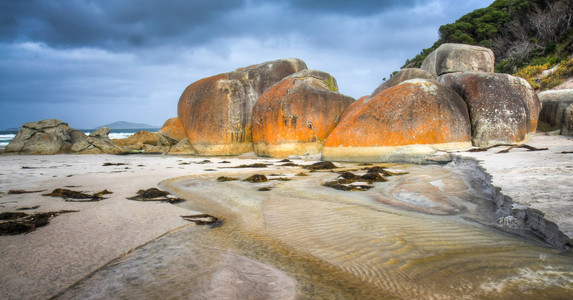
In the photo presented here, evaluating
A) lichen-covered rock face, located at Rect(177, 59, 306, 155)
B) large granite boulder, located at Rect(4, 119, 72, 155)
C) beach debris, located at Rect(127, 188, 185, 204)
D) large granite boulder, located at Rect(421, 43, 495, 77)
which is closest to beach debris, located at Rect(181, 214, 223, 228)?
beach debris, located at Rect(127, 188, 185, 204)

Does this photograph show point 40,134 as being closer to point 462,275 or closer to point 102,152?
point 102,152

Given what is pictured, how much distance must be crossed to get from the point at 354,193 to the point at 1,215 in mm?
3761

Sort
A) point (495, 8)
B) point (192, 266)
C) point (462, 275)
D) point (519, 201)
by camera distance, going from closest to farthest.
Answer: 1. point (462, 275)
2. point (192, 266)
3. point (519, 201)
4. point (495, 8)

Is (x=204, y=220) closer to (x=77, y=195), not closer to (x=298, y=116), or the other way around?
(x=77, y=195)

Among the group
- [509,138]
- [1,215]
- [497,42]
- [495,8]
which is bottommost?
Result: [1,215]

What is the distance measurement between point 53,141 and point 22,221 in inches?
523

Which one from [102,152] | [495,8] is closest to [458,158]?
[102,152]

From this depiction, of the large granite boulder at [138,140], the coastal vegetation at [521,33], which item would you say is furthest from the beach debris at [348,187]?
the large granite boulder at [138,140]

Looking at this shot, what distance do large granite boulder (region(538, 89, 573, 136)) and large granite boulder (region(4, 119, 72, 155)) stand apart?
1812cm

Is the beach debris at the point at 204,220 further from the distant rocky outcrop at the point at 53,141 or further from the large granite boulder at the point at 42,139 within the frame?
the large granite boulder at the point at 42,139

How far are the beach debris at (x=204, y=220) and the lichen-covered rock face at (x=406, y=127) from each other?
583cm

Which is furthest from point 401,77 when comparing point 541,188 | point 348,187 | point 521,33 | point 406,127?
point 521,33

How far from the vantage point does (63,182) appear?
5332mm

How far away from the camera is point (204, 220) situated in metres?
3.00
